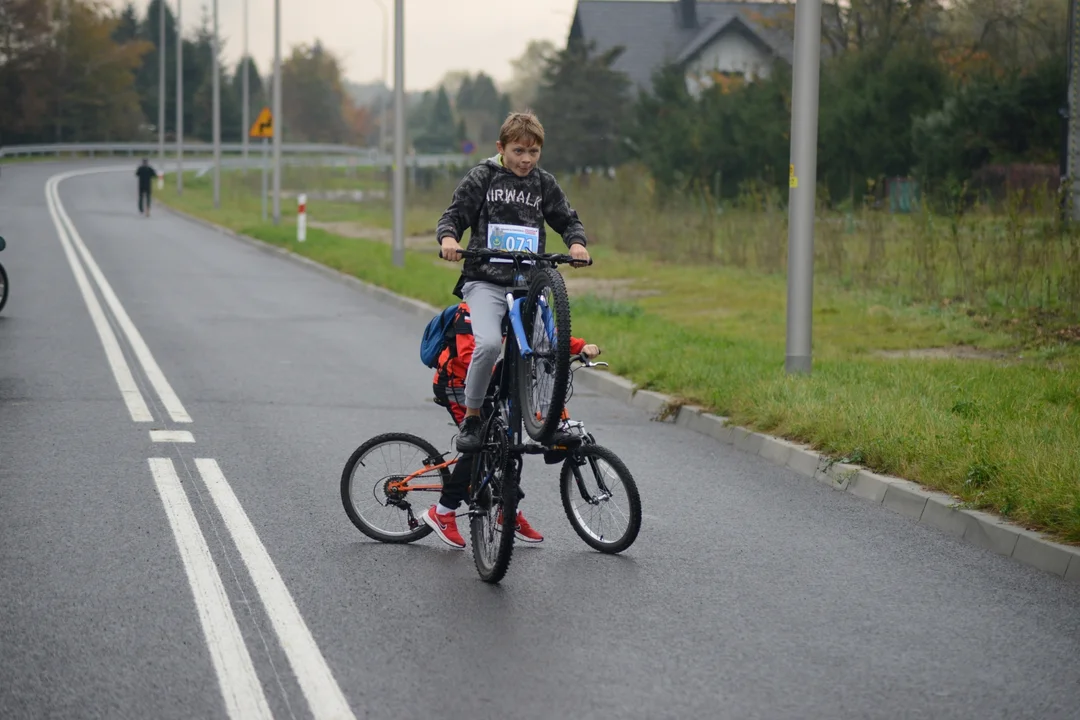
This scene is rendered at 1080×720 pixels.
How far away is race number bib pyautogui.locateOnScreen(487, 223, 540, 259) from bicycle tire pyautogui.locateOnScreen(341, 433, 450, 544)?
1041 mm

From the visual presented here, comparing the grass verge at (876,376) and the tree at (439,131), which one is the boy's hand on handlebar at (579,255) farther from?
the tree at (439,131)

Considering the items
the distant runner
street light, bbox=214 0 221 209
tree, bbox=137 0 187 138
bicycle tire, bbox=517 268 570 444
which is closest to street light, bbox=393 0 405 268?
bicycle tire, bbox=517 268 570 444

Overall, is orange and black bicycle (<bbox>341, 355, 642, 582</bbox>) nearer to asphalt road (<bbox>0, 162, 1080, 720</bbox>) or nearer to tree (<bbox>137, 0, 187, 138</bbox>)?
asphalt road (<bbox>0, 162, 1080, 720</bbox>)

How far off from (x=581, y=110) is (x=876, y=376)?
45.9m

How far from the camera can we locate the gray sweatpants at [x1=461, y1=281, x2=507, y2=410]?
6.33 meters

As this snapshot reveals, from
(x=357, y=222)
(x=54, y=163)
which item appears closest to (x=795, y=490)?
(x=357, y=222)

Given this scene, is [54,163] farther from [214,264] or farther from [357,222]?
[214,264]

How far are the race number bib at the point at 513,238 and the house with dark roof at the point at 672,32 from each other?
65.3 meters

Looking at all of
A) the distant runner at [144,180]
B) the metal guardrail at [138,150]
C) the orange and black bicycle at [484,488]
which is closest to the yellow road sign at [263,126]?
the distant runner at [144,180]

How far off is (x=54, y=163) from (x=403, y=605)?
79510 millimetres

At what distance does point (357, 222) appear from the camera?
4334 centimetres

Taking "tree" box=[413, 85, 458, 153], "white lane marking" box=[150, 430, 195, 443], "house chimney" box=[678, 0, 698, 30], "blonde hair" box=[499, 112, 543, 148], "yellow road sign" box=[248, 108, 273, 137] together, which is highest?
"house chimney" box=[678, 0, 698, 30]

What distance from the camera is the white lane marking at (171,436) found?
9398 mm

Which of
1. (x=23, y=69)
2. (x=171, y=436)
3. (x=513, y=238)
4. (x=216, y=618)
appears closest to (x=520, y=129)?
(x=513, y=238)
